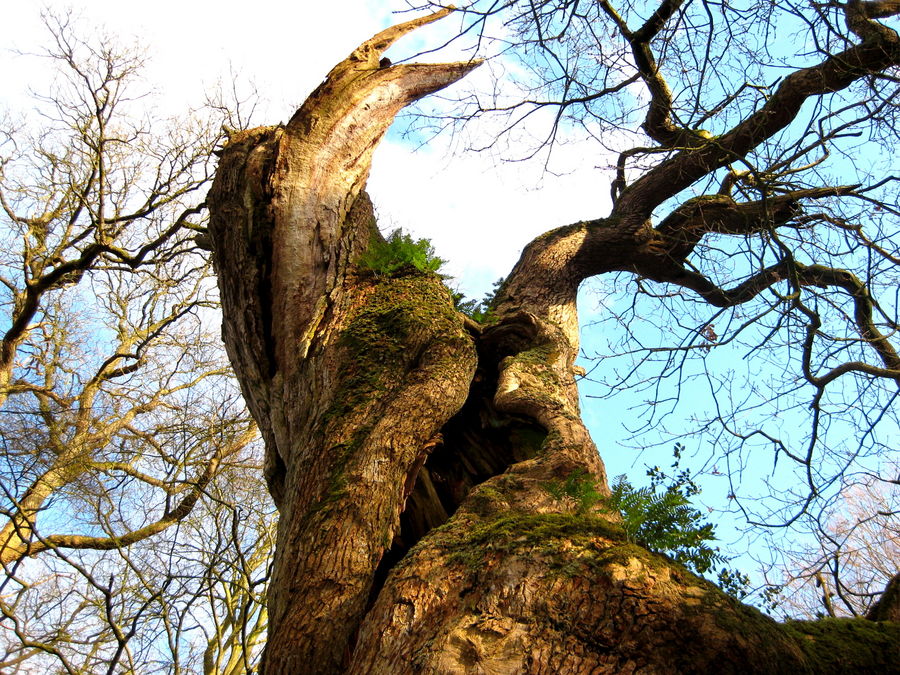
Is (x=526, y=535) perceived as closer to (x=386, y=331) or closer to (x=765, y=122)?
(x=386, y=331)

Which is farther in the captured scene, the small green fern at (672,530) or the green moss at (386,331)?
the green moss at (386,331)

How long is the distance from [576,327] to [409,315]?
99.1 inches

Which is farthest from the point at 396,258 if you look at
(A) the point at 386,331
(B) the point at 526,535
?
(B) the point at 526,535

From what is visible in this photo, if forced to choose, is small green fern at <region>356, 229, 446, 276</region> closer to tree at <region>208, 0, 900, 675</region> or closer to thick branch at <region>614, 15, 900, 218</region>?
tree at <region>208, 0, 900, 675</region>

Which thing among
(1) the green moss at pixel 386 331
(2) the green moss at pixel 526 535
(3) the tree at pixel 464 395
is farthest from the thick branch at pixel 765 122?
(2) the green moss at pixel 526 535

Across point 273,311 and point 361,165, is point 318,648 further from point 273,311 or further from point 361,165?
point 361,165

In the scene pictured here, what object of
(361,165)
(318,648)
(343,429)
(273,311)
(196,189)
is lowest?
(318,648)

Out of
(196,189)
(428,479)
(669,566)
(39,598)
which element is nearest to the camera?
(669,566)

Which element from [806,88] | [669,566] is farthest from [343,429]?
[806,88]

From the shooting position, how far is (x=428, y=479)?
3854mm

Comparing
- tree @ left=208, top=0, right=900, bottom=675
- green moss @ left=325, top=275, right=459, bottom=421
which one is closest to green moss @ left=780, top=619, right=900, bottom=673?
tree @ left=208, top=0, right=900, bottom=675

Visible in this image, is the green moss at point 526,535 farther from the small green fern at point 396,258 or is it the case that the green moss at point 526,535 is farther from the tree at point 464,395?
the small green fern at point 396,258

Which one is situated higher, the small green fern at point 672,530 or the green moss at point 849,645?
the small green fern at point 672,530

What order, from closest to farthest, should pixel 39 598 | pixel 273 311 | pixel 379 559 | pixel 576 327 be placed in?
1. pixel 379 559
2. pixel 273 311
3. pixel 39 598
4. pixel 576 327
